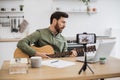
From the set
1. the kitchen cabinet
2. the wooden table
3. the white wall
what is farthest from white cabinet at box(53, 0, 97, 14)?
the wooden table

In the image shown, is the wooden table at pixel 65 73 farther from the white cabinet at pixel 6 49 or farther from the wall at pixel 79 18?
the wall at pixel 79 18

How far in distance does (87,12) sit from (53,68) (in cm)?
302

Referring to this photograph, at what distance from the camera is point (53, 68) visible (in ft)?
6.76

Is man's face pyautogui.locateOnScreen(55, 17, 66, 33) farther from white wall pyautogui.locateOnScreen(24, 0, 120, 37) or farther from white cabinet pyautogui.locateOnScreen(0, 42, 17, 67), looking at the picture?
white wall pyautogui.locateOnScreen(24, 0, 120, 37)

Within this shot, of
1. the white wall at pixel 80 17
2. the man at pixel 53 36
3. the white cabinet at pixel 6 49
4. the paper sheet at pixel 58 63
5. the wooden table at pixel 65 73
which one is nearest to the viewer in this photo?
the wooden table at pixel 65 73

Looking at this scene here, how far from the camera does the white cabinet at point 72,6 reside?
15.8 ft

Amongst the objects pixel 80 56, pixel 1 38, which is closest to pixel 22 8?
pixel 1 38

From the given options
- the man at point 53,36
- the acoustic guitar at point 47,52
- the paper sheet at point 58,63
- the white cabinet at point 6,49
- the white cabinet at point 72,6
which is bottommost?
the white cabinet at point 6,49

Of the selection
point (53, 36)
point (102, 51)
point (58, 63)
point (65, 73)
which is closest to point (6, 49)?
point (53, 36)

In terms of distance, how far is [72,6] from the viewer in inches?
192

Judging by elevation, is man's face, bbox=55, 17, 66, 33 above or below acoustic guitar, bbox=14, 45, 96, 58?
above

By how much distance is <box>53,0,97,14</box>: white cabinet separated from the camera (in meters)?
4.82

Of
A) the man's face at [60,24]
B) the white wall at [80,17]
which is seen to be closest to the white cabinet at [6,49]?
the white wall at [80,17]

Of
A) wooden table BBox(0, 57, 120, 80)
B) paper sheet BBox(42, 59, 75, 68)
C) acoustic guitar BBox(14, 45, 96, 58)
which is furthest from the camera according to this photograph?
acoustic guitar BBox(14, 45, 96, 58)
